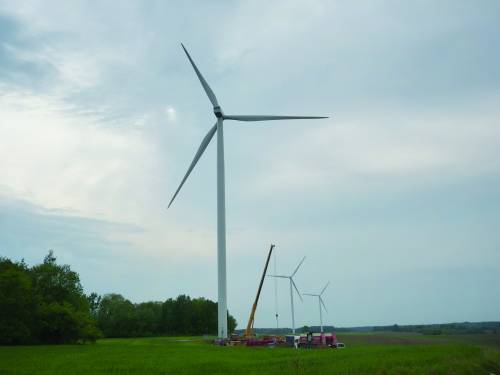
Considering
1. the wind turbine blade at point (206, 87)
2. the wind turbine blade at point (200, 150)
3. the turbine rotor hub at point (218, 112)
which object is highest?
the wind turbine blade at point (206, 87)

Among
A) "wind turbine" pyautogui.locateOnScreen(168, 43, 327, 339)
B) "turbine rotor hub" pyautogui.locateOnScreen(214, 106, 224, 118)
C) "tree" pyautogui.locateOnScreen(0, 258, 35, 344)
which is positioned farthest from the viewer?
"turbine rotor hub" pyautogui.locateOnScreen(214, 106, 224, 118)

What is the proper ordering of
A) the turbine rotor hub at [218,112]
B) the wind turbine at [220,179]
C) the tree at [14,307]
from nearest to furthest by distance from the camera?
the wind turbine at [220,179], the tree at [14,307], the turbine rotor hub at [218,112]

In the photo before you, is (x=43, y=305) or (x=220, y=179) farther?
(x=43, y=305)

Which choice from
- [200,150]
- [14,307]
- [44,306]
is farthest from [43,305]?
[200,150]

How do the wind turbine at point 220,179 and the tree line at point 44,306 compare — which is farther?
the tree line at point 44,306

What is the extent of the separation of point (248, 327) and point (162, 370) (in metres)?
54.1

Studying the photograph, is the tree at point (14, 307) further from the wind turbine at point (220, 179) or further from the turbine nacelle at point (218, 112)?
the turbine nacelle at point (218, 112)

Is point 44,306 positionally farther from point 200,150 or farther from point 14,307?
point 200,150

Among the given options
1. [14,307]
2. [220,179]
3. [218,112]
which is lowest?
[14,307]

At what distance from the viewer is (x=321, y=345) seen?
200 ft

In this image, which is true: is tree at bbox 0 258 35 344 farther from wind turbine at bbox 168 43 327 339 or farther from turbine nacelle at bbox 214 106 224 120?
turbine nacelle at bbox 214 106 224 120

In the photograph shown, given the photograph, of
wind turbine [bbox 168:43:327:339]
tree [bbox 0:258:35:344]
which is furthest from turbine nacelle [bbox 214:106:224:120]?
tree [bbox 0:258:35:344]

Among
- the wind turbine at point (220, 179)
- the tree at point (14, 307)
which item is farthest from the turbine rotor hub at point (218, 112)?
the tree at point (14, 307)

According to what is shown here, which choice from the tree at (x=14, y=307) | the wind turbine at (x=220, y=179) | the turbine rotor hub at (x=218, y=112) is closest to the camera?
the wind turbine at (x=220, y=179)
